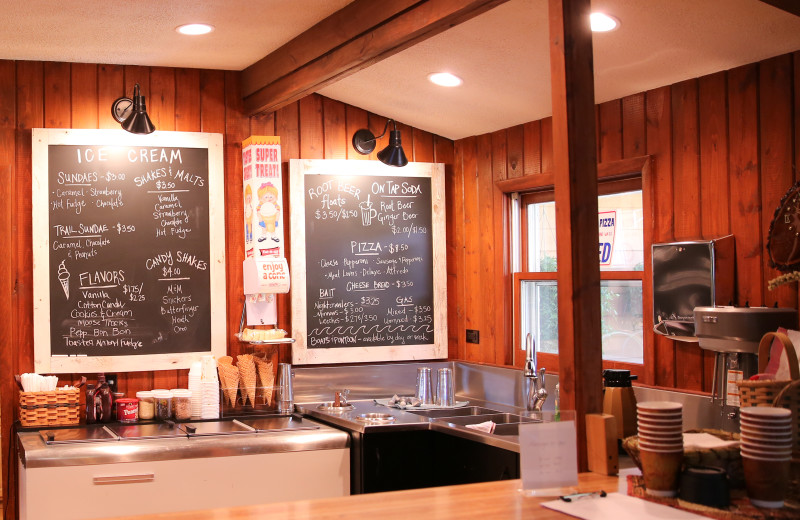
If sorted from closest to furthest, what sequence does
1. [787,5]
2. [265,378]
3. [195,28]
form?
[787,5] → [195,28] → [265,378]

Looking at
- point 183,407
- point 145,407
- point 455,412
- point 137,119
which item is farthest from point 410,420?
point 137,119

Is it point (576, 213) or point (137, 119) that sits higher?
point (137, 119)

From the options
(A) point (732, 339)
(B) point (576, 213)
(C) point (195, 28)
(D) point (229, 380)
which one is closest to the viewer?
(B) point (576, 213)

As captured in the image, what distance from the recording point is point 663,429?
1.91 metres

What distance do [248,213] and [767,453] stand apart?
9.83 ft

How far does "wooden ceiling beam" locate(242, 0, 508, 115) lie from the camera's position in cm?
290

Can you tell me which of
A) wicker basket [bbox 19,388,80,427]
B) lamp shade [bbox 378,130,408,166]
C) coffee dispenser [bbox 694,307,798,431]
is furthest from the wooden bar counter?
Result: lamp shade [bbox 378,130,408,166]

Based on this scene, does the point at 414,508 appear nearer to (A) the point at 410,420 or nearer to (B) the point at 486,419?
(A) the point at 410,420

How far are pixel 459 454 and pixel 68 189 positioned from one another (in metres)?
2.19

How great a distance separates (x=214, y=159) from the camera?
14.4 ft

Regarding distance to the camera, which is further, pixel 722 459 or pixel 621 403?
pixel 621 403

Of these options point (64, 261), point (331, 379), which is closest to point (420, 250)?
point (331, 379)

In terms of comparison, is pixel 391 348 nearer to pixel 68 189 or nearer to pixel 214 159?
pixel 214 159

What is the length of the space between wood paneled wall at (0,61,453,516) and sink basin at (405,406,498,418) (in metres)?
0.81
